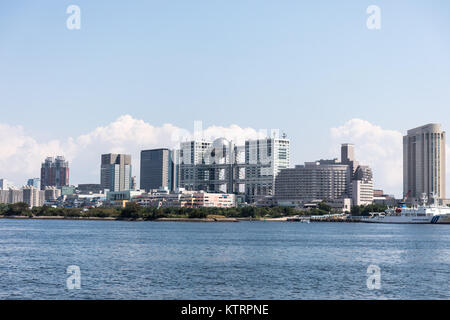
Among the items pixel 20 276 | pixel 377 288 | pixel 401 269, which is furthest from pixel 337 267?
pixel 20 276

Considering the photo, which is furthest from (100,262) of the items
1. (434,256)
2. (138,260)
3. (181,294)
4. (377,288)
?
(434,256)

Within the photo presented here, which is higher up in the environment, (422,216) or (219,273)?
(422,216)

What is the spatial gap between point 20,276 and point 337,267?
26.1 m

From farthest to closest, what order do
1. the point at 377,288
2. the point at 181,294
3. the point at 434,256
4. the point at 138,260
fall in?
the point at 434,256, the point at 138,260, the point at 377,288, the point at 181,294

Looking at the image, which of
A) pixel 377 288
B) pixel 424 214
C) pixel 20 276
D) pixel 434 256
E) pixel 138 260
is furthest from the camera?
pixel 424 214

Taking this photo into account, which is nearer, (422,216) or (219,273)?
(219,273)

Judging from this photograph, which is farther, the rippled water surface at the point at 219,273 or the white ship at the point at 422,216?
the white ship at the point at 422,216

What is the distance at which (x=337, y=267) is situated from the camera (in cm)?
5312

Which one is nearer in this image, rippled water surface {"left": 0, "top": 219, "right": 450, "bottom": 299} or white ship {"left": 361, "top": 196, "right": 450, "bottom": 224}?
rippled water surface {"left": 0, "top": 219, "right": 450, "bottom": 299}

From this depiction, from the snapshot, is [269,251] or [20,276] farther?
[269,251]
